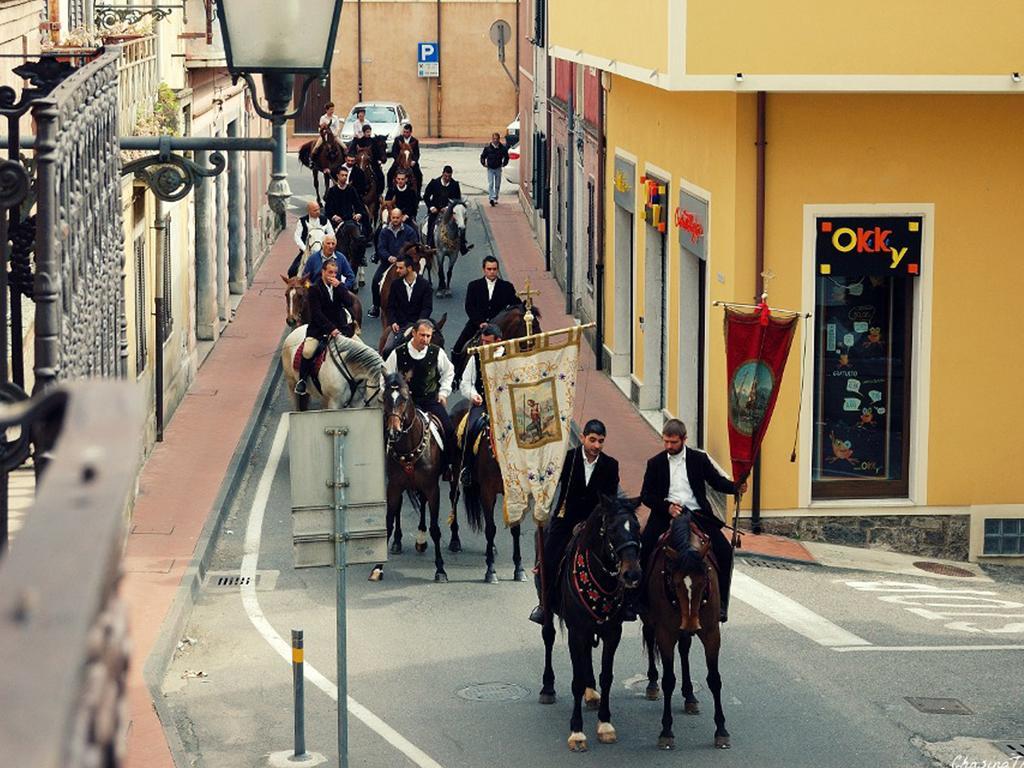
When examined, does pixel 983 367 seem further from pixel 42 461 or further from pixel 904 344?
pixel 42 461

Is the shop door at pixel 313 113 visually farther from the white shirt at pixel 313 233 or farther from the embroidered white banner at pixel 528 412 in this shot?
the embroidered white banner at pixel 528 412

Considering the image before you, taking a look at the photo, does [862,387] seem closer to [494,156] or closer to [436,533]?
[436,533]

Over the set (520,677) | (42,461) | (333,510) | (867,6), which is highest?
(867,6)

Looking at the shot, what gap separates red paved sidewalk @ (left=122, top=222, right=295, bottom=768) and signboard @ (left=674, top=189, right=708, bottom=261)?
5942mm

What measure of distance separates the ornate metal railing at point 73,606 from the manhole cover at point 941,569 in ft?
55.3

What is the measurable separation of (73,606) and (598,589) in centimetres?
1041

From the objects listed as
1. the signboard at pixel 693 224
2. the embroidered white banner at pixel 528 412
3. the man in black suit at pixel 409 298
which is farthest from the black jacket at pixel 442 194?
the embroidered white banner at pixel 528 412

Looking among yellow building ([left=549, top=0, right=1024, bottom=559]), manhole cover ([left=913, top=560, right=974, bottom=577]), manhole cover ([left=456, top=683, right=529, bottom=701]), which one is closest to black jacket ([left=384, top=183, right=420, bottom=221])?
yellow building ([left=549, top=0, right=1024, bottom=559])

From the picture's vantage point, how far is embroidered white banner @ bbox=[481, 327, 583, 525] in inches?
546

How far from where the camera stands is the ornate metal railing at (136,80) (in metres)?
20.2

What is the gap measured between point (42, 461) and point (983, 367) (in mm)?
14952

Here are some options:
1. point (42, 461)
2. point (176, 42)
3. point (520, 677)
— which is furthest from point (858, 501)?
point (42, 461)

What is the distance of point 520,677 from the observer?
1416 cm

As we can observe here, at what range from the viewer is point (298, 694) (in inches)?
465
